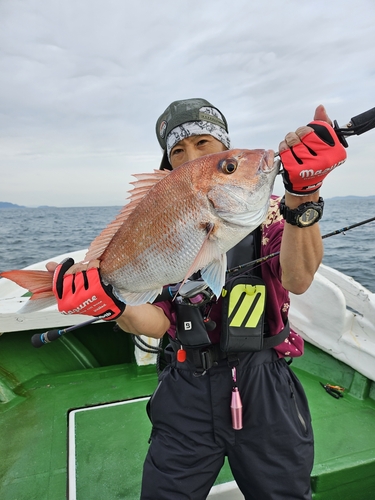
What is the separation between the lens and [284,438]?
192 cm

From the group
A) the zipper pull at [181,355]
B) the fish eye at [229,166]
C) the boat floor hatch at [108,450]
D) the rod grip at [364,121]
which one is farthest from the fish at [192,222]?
the boat floor hatch at [108,450]

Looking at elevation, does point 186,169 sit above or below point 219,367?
above

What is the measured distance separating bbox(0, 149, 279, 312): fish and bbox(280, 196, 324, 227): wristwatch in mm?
124

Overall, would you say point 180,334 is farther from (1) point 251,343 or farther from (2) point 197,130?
(2) point 197,130

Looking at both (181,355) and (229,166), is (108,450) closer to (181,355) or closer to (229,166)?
(181,355)

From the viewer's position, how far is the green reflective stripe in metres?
2.03

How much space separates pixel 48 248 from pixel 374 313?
67.8 ft

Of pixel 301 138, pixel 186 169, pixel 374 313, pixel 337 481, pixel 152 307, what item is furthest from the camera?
pixel 374 313

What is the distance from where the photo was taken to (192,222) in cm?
154

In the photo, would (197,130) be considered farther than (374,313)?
No

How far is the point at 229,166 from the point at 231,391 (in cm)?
129

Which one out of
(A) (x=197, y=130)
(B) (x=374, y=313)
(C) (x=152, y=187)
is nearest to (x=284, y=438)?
(C) (x=152, y=187)

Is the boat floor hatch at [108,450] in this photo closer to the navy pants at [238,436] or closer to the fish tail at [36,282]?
the navy pants at [238,436]

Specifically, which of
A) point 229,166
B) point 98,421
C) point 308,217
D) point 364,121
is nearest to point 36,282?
point 229,166
